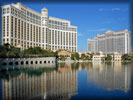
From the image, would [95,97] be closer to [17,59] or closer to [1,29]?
[17,59]

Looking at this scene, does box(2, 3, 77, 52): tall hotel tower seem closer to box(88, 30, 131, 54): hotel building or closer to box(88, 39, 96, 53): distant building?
box(88, 30, 131, 54): hotel building

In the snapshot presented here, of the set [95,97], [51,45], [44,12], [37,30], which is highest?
[44,12]

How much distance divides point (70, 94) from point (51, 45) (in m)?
84.1

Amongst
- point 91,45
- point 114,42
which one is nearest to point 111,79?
point 114,42

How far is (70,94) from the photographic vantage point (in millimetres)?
14727

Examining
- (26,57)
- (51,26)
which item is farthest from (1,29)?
(51,26)

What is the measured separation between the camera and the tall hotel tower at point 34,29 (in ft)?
226

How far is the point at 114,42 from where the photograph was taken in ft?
412

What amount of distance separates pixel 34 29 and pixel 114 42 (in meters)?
66.6

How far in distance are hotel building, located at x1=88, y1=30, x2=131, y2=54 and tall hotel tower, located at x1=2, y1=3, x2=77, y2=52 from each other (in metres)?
33.8

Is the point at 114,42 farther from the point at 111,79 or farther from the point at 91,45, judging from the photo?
the point at 111,79

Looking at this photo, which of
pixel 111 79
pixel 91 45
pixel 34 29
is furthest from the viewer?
pixel 91 45

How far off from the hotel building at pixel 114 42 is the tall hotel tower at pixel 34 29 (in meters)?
33.8

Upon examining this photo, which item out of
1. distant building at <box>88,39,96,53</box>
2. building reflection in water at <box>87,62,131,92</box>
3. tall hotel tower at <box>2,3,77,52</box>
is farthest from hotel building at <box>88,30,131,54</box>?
building reflection in water at <box>87,62,131,92</box>
